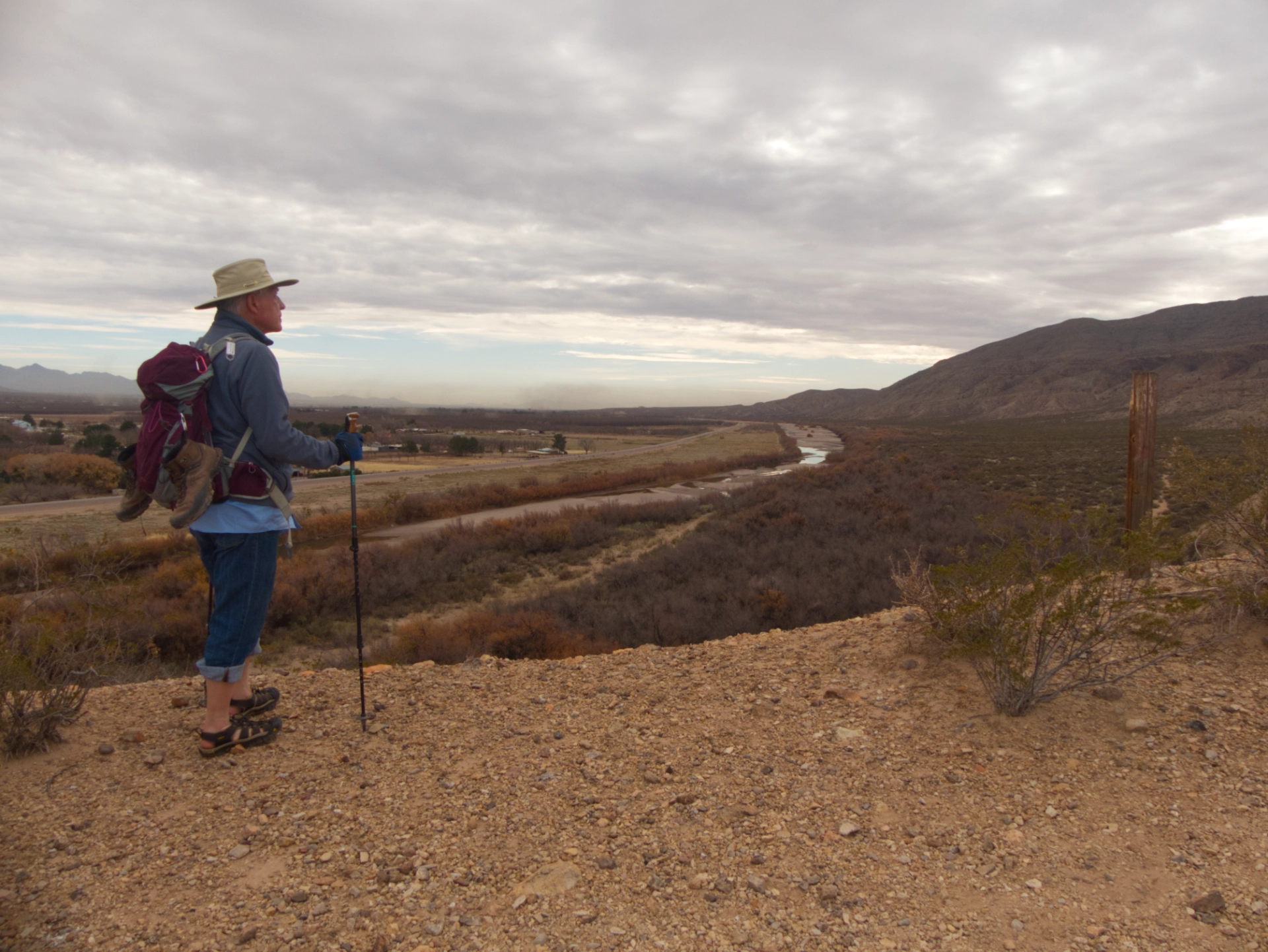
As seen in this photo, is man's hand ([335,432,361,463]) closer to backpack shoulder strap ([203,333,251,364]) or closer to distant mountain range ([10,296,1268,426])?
backpack shoulder strap ([203,333,251,364])

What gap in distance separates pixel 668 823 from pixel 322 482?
35309mm

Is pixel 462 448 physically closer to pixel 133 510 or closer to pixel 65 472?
pixel 65 472

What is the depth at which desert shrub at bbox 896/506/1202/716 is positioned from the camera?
3914 mm

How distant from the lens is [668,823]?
320cm

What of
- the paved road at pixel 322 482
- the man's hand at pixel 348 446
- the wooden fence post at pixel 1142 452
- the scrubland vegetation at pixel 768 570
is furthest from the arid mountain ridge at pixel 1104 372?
the man's hand at pixel 348 446

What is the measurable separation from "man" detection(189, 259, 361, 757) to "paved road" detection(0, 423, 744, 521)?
25729 millimetres

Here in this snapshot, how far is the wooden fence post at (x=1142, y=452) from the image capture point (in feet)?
18.9

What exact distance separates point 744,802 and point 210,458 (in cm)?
293

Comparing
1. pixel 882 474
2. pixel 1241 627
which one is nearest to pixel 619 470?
pixel 882 474

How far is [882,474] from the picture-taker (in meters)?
27.2

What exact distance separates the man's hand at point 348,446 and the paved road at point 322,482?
2590cm

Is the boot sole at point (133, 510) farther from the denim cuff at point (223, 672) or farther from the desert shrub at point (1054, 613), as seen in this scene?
the desert shrub at point (1054, 613)

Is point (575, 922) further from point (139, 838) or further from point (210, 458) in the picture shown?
point (210, 458)

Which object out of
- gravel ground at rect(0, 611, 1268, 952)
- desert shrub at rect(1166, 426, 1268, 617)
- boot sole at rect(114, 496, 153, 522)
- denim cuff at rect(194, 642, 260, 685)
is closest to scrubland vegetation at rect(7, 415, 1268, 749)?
desert shrub at rect(1166, 426, 1268, 617)
